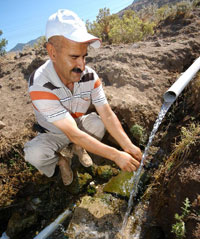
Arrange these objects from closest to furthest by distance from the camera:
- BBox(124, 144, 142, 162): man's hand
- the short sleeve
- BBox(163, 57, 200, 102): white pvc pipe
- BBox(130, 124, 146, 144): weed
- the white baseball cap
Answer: the white baseball cap < the short sleeve < BBox(124, 144, 142, 162): man's hand < BBox(163, 57, 200, 102): white pvc pipe < BBox(130, 124, 146, 144): weed

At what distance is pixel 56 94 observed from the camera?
80.0 inches

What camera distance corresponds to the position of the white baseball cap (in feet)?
5.32

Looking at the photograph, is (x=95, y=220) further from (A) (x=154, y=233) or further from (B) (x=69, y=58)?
(B) (x=69, y=58)

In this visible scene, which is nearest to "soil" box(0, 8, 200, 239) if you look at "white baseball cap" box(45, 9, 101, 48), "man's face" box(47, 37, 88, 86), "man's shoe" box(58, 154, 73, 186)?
"man's shoe" box(58, 154, 73, 186)

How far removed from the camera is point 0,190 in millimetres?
2557

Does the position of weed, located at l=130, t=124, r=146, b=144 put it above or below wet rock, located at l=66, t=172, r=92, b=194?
above

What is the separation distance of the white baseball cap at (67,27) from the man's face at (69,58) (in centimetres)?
5

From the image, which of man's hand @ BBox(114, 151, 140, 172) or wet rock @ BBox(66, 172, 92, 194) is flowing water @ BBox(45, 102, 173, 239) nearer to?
man's hand @ BBox(114, 151, 140, 172)

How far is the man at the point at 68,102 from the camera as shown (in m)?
1.68

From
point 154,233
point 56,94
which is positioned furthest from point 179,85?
point 154,233

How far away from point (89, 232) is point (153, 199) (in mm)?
794

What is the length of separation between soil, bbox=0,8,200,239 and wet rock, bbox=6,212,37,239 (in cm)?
1

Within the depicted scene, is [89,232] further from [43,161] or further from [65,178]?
[43,161]

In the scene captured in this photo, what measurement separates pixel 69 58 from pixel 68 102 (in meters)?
0.59
